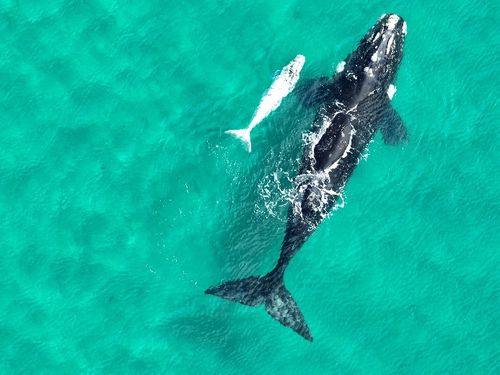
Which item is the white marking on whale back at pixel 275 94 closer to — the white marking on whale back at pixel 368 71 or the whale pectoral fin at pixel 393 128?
the white marking on whale back at pixel 368 71

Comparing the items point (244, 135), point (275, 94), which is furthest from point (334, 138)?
point (244, 135)

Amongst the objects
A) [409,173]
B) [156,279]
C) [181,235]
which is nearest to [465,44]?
[409,173]

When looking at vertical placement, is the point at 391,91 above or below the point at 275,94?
below

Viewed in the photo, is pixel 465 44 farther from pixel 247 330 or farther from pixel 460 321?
pixel 247 330

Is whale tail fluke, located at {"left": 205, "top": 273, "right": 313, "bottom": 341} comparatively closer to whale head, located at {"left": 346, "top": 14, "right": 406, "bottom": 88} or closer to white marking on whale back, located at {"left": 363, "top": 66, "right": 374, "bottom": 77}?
white marking on whale back, located at {"left": 363, "top": 66, "right": 374, "bottom": 77}

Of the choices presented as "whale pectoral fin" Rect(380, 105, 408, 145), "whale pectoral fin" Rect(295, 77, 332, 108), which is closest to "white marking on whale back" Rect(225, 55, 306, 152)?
"whale pectoral fin" Rect(295, 77, 332, 108)

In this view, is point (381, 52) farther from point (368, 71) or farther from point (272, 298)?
point (272, 298)
